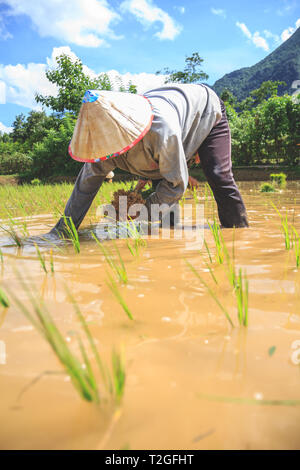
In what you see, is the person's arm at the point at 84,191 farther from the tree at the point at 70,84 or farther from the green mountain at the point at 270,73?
the green mountain at the point at 270,73

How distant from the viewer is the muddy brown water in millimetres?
542

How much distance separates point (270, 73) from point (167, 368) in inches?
3948

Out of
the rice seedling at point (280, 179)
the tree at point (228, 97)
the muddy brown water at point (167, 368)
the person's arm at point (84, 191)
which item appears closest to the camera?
the muddy brown water at point (167, 368)

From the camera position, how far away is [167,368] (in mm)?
709

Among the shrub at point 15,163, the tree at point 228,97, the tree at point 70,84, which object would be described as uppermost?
the tree at point 228,97

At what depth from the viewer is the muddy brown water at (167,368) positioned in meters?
0.54

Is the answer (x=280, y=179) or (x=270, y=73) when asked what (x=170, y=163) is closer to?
(x=280, y=179)

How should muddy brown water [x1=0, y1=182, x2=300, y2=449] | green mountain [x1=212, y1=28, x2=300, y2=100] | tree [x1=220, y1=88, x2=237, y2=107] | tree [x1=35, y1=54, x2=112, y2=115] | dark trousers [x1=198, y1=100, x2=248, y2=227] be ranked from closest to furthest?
muddy brown water [x1=0, y1=182, x2=300, y2=449] → dark trousers [x1=198, y1=100, x2=248, y2=227] → tree [x1=35, y1=54, x2=112, y2=115] → tree [x1=220, y1=88, x2=237, y2=107] → green mountain [x1=212, y1=28, x2=300, y2=100]

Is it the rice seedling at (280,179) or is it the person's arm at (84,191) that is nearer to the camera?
the person's arm at (84,191)

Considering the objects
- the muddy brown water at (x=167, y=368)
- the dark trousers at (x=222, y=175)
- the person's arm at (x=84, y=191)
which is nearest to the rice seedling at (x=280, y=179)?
the dark trousers at (x=222, y=175)

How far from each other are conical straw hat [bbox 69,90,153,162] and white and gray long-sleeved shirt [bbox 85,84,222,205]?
13 centimetres

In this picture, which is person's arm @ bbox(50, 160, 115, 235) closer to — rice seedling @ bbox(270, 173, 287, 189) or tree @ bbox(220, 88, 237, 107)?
rice seedling @ bbox(270, 173, 287, 189)

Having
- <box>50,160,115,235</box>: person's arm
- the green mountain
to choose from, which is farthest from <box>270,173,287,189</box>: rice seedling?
the green mountain

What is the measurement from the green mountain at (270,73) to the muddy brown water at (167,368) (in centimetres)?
8364
